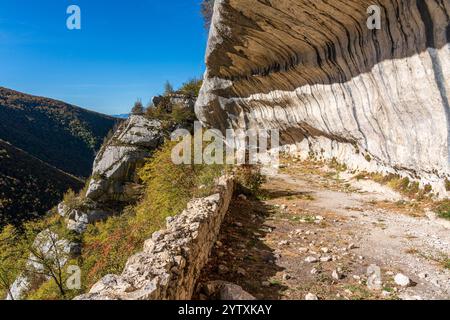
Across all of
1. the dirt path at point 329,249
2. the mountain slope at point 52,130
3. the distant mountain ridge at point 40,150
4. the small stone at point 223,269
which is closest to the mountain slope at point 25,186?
the distant mountain ridge at point 40,150

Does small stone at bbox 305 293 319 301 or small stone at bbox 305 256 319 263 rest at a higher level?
small stone at bbox 305 256 319 263

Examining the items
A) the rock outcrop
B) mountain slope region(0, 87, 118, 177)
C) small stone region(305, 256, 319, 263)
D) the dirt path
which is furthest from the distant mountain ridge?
small stone region(305, 256, 319, 263)

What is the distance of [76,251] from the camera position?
2730 cm

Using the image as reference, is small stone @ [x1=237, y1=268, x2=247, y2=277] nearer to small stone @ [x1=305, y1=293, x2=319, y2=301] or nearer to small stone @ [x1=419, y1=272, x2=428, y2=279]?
small stone @ [x1=305, y1=293, x2=319, y2=301]

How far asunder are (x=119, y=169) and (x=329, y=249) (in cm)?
2939

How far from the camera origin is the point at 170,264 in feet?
12.7

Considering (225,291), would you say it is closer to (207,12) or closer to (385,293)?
(385,293)

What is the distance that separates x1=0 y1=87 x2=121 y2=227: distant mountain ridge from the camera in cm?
4619

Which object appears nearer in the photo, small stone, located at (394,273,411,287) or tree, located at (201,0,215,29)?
small stone, located at (394,273,411,287)

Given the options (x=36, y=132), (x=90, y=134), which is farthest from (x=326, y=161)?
(x=90, y=134)

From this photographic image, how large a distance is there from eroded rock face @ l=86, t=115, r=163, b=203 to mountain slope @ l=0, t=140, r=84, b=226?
52.9 feet

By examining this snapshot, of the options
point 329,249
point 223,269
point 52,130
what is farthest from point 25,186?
point 52,130
